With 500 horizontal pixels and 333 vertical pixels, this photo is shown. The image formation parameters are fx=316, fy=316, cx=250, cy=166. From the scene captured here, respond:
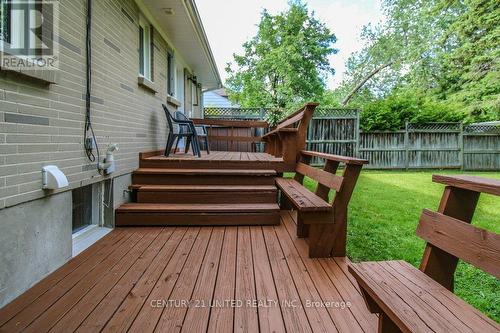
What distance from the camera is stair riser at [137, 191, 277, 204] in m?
3.64

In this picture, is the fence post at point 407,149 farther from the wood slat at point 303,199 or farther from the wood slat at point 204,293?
the wood slat at point 204,293

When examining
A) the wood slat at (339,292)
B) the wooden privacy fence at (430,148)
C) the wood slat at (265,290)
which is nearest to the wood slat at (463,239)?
the wood slat at (339,292)

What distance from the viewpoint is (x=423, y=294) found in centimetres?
121

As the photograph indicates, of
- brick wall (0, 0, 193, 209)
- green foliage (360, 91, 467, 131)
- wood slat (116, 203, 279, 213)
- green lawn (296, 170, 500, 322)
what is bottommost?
green lawn (296, 170, 500, 322)

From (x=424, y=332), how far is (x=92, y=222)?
3.01 m

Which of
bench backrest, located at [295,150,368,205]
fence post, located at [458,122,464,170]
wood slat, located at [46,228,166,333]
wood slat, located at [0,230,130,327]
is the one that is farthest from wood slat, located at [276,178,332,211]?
fence post, located at [458,122,464,170]

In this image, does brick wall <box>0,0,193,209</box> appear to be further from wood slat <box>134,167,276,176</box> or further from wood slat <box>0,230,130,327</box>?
wood slat <box>0,230,130,327</box>

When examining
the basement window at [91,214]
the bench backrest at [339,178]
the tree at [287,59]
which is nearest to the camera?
the bench backrest at [339,178]

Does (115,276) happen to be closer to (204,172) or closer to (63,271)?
(63,271)

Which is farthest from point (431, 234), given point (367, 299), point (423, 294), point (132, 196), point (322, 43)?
point (322, 43)

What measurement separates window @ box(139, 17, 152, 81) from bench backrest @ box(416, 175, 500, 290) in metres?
4.05

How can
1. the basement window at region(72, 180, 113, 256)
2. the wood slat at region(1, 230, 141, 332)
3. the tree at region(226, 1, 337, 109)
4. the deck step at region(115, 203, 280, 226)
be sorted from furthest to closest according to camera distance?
the tree at region(226, 1, 337, 109), the deck step at region(115, 203, 280, 226), the basement window at region(72, 180, 113, 256), the wood slat at region(1, 230, 141, 332)

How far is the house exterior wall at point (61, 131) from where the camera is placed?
1.76 meters

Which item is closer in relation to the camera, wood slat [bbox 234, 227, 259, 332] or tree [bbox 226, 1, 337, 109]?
wood slat [bbox 234, 227, 259, 332]
